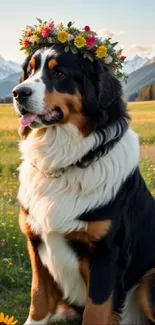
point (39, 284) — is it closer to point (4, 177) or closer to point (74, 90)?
point (74, 90)

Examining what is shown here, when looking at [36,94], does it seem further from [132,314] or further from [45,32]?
[132,314]

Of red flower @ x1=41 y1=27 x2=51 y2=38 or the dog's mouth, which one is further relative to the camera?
red flower @ x1=41 y1=27 x2=51 y2=38

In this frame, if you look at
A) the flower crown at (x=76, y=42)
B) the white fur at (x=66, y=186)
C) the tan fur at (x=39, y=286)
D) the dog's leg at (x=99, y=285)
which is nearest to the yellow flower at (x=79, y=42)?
the flower crown at (x=76, y=42)

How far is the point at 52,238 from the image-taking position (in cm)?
375

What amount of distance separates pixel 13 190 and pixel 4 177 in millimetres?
520

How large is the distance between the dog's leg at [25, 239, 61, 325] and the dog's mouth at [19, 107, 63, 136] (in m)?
0.85

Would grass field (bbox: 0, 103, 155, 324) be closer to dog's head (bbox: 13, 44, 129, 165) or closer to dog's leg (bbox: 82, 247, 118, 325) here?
dog's head (bbox: 13, 44, 129, 165)

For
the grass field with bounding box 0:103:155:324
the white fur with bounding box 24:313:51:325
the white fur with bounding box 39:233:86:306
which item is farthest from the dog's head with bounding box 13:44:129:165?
the white fur with bounding box 24:313:51:325

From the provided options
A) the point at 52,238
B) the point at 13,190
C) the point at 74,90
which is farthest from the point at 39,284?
the point at 13,190

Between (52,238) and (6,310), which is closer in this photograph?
(52,238)

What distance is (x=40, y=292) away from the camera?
4062mm

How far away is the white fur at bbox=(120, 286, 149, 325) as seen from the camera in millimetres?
4066

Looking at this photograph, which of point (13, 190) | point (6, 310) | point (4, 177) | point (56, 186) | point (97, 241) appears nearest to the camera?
point (97, 241)

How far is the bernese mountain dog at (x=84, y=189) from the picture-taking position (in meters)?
3.64
